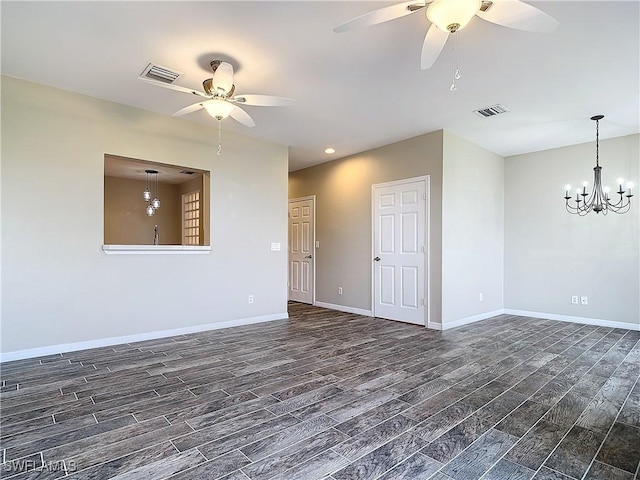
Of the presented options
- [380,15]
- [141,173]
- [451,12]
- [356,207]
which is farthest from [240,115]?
[141,173]

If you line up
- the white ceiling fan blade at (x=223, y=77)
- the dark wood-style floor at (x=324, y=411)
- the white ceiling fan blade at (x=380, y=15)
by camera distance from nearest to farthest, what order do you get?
the dark wood-style floor at (x=324, y=411) → the white ceiling fan blade at (x=380, y=15) → the white ceiling fan blade at (x=223, y=77)

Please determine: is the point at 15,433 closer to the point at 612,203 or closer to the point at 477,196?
the point at 477,196

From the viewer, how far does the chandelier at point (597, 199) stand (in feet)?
15.6

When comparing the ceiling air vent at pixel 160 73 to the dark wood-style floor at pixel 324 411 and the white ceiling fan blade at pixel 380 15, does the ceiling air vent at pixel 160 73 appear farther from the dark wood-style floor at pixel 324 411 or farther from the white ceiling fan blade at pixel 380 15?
the dark wood-style floor at pixel 324 411

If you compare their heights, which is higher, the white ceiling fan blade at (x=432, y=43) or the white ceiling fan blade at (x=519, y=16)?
the white ceiling fan blade at (x=432, y=43)

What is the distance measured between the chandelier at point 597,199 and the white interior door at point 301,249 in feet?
13.9

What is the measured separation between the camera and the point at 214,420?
2.21 meters

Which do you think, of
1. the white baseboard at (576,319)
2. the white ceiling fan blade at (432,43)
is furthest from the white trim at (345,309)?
the white ceiling fan blade at (432,43)

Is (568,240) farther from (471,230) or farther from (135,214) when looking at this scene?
(135,214)

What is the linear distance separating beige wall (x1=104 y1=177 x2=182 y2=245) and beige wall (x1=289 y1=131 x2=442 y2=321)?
10.7 ft

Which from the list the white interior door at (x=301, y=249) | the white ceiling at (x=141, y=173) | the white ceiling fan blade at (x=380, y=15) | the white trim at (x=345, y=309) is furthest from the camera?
the white interior door at (x=301, y=249)

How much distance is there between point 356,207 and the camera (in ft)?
19.9

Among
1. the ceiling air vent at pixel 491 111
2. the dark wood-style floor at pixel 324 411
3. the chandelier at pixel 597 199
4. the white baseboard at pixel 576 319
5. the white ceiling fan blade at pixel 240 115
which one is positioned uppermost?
the ceiling air vent at pixel 491 111

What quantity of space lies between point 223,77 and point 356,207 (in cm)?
355
